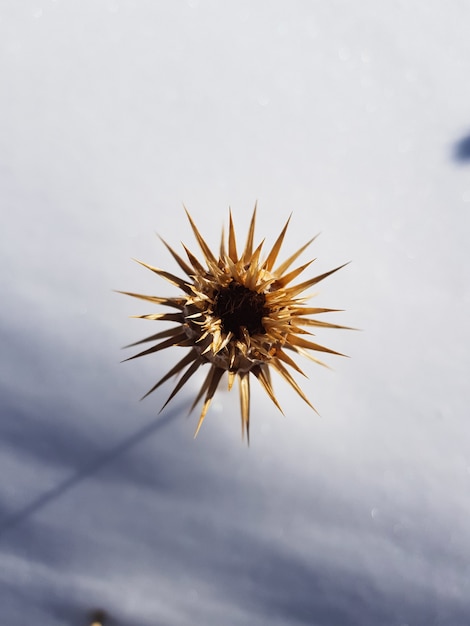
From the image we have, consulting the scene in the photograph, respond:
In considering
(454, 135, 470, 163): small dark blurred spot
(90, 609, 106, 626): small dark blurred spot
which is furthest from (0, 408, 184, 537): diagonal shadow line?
(454, 135, 470, 163): small dark blurred spot

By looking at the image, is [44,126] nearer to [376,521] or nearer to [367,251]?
[367,251]

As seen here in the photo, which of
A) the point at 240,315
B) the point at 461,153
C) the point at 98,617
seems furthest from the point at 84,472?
the point at 461,153

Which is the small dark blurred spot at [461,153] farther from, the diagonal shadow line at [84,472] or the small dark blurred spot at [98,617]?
the small dark blurred spot at [98,617]

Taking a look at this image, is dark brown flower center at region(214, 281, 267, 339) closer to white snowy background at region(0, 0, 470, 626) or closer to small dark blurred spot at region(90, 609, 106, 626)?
white snowy background at region(0, 0, 470, 626)

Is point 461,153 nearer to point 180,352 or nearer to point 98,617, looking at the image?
point 180,352

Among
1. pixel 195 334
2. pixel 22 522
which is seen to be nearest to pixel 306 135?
pixel 195 334

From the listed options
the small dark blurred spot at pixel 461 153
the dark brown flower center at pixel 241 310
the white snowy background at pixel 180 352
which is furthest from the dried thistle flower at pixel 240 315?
the small dark blurred spot at pixel 461 153

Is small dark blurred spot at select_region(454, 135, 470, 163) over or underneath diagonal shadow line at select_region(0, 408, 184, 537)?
over

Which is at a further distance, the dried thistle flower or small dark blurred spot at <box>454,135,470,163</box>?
small dark blurred spot at <box>454,135,470,163</box>
